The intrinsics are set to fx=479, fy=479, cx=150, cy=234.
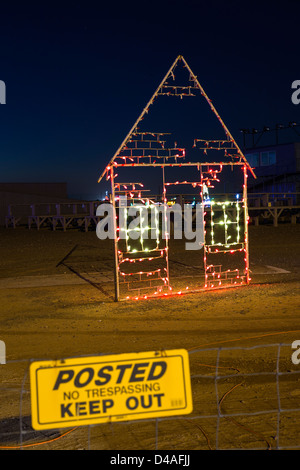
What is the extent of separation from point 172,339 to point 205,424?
3189 millimetres

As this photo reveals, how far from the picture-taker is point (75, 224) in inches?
1367

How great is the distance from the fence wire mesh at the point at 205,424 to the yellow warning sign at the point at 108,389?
433mm

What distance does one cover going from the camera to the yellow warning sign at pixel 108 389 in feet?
12.8

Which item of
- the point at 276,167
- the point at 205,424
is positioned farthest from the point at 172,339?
the point at 276,167

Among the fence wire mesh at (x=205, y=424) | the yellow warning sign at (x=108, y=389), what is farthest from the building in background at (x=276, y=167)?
the yellow warning sign at (x=108, y=389)

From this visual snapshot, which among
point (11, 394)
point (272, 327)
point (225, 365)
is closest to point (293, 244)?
point (272, 327)

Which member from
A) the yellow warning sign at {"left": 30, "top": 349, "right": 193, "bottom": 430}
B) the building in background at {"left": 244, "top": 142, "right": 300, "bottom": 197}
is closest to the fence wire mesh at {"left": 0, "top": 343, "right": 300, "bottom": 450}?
the yellow warning sign at {"left": 30, "top": 349, "right": 193, "bottom": 430}

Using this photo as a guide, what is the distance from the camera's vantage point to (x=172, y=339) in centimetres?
847

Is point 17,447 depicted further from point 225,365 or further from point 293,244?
point 293,244

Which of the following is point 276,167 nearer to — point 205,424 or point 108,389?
point 205,424

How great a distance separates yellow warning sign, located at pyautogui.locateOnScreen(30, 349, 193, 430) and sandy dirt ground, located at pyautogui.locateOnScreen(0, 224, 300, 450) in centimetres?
81

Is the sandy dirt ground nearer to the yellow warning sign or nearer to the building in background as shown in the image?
the yellow warning sign

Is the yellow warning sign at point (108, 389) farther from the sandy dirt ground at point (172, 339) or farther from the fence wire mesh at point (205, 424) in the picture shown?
the sandy dirt ground at point (172, 339)
